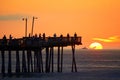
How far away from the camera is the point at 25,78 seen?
70625mm

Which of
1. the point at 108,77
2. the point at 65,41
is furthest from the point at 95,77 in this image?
the point at 65,41

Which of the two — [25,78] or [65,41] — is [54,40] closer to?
[65,41]

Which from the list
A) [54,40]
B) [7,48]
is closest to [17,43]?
[7,48]

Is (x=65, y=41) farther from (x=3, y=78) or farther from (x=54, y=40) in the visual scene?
(x=3, y=78)

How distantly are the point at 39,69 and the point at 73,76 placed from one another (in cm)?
696

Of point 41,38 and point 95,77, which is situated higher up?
point 41,38

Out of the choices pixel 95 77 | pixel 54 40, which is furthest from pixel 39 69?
pixel 95 77

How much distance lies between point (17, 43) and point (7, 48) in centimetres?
172

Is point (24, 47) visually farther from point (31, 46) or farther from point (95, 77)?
point (95, 77)

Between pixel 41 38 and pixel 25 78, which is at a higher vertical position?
pixel 41 38

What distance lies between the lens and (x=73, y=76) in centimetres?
7481

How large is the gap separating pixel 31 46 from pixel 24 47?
0.83m

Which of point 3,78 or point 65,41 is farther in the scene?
point 65,41

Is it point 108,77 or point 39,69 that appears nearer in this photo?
point 108,77
